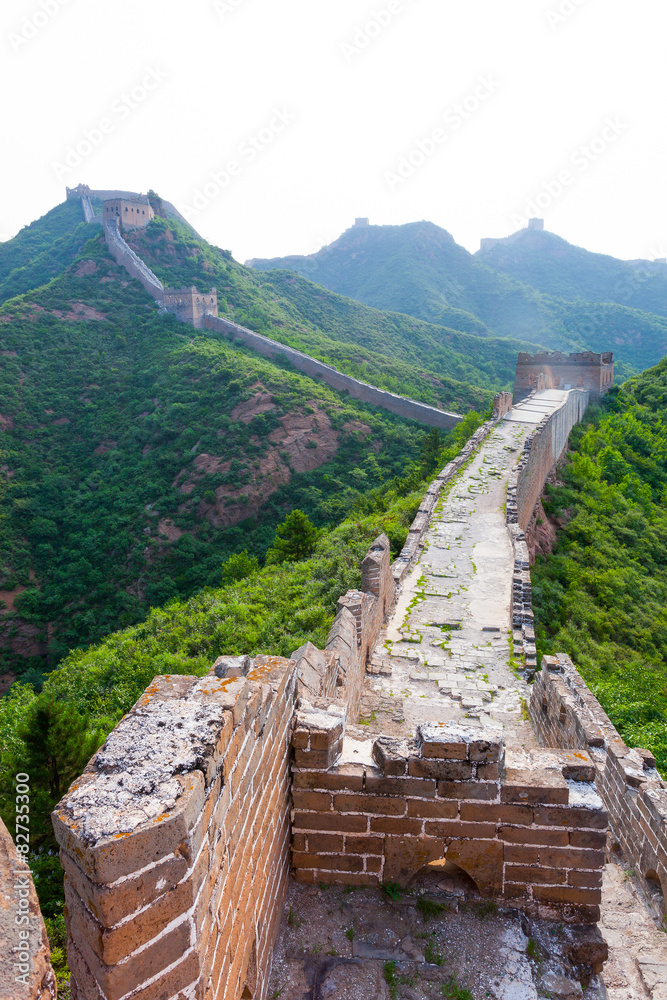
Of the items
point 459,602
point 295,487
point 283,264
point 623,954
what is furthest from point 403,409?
point 283,264

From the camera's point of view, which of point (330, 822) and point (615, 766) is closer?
point (330, 822)

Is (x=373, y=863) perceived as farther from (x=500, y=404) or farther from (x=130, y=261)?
(x=130, y=261)

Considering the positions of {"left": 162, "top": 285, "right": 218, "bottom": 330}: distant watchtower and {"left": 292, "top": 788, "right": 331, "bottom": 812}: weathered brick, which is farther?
{"left": 162, "top": 285, "right": 218, "bottom": 330}: distant watchtower

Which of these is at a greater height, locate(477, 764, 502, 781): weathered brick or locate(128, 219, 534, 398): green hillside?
locate(128, 219, 534, 398): green hillside

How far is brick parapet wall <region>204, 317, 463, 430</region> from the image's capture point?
118ft

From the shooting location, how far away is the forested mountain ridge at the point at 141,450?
25.1 meters

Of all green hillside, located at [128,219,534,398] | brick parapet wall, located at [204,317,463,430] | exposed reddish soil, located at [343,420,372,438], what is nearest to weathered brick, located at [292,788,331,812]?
exposed reddish soil, located at [343,420,372,438]

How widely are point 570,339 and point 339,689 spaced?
80.8m

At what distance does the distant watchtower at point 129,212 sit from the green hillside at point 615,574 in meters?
45.5

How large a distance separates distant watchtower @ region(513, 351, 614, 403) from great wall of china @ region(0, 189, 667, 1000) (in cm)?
2832

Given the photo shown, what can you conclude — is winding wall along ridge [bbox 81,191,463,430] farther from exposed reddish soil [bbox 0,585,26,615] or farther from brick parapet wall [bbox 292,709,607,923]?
brick parapet wall [bbox 292,709,607,923]

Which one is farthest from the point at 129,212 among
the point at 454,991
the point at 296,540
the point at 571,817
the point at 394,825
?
the point at 454,991

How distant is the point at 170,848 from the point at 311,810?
1950 mm

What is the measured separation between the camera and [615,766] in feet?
18.2
